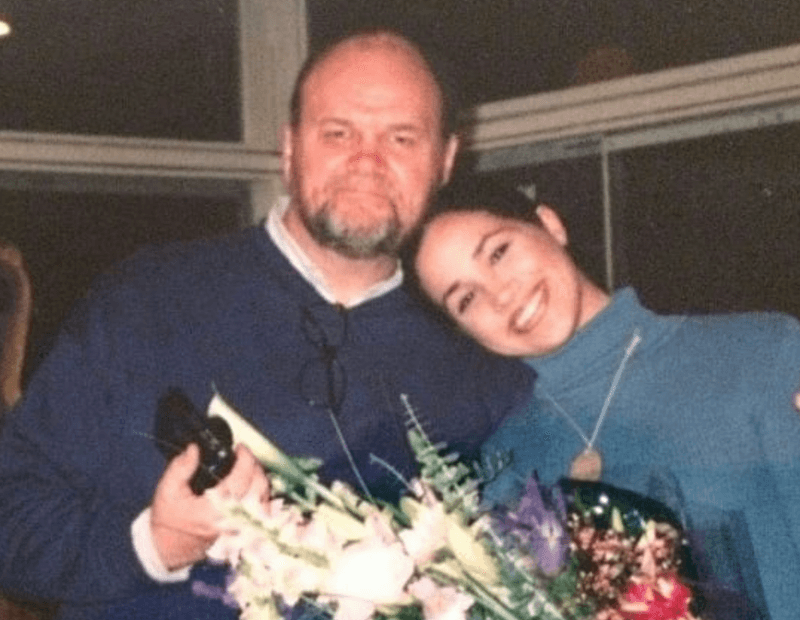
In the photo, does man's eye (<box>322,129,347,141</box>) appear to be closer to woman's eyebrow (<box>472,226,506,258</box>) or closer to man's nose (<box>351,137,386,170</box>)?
man's nose (<box>351,137,386,170</box>)

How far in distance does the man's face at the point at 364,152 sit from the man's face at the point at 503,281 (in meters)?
0.05

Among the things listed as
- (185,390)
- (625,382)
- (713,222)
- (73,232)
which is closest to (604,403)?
(625,382)

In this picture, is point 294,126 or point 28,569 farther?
point 294,126

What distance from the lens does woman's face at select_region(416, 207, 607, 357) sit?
5.01ft

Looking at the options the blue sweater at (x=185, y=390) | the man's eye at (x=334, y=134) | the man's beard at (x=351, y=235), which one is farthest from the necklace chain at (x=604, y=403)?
the man's eye at (x=334, y=134)

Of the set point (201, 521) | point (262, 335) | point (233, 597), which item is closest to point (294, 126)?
point (262, 335)

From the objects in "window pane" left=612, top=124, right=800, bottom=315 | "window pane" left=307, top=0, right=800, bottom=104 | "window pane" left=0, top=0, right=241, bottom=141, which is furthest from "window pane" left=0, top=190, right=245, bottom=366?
"window pane" left=612, top=124, right=800, bottom=315

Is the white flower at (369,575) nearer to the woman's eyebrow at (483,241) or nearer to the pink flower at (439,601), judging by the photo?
the pink flower at (439,601)

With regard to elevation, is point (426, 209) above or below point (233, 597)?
above

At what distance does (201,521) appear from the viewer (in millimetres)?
1189

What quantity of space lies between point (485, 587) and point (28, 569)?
2.18 ft

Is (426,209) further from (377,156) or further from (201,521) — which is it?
(201,521)

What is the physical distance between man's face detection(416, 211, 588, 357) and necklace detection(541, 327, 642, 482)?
0.07m

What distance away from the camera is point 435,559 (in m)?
0.95
